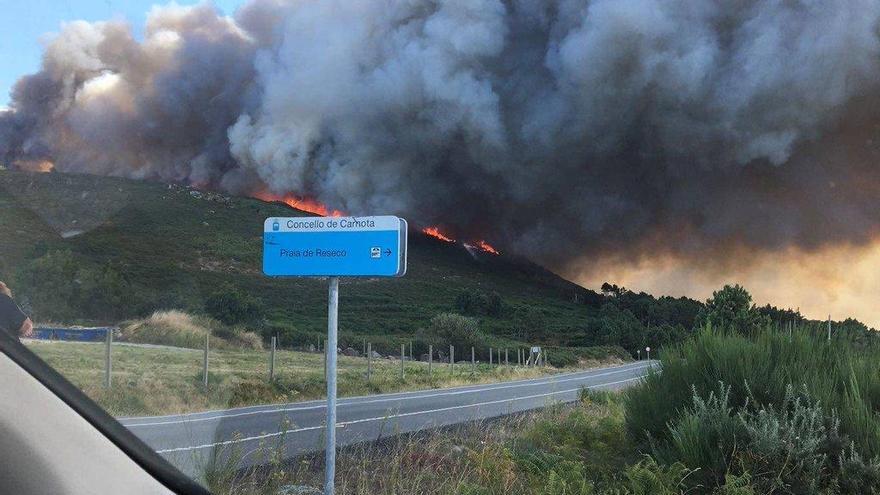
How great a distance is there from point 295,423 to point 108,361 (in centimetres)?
993

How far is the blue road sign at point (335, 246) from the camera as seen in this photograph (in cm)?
489

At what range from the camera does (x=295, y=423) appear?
445 inches

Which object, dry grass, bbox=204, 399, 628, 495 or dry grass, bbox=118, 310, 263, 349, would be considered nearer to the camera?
dry grass, bbox=118, 310, 263, 349

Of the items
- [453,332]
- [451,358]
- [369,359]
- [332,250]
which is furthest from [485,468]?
[451,358]

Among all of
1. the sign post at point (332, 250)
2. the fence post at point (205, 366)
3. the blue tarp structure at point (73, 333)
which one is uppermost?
the sign post at point (332, 250)

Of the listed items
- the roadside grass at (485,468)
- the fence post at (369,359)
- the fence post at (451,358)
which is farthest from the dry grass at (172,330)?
the fence post at (451,358)

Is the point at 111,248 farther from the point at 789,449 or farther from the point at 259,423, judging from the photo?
the point at 259,423

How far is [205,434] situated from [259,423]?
6.96m

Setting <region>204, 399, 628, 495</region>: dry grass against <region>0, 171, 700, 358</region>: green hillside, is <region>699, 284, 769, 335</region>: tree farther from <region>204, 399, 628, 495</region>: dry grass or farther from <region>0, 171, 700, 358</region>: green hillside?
<region>204, 399, 628, 495</region>: dry grass

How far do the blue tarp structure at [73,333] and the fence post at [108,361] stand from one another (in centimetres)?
1

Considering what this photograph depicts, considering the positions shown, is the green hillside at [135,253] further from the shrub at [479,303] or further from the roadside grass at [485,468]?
the shrub at [479,303]

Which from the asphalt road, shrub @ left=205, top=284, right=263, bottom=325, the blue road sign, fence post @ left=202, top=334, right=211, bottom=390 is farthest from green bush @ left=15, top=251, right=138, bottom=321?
the blue road sign

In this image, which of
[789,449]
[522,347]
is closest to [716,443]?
[789,449]

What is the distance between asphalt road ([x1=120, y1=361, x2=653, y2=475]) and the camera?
2.22 m
